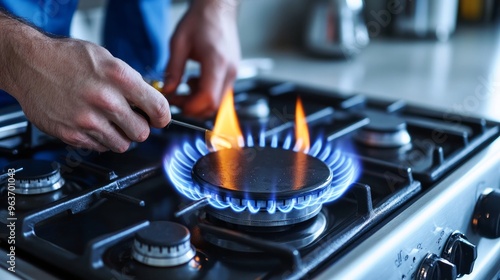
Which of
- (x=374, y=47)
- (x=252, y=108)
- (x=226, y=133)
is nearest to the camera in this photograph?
(x=226, y=133)

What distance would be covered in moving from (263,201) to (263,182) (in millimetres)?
36

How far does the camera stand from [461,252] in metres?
0.68

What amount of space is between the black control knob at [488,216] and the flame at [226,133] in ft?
0.93

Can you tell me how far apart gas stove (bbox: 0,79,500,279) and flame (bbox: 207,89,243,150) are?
20 mm

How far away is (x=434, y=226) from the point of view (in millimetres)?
654

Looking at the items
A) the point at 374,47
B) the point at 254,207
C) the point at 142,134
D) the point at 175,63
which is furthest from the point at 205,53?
the point at 374,47

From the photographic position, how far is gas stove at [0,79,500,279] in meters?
0.55

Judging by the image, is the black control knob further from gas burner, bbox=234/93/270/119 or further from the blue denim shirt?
the blue denim shirt

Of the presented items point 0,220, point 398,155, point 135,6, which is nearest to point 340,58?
point 135,6

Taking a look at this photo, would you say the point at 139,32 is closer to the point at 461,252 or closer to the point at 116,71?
the point at 116,71

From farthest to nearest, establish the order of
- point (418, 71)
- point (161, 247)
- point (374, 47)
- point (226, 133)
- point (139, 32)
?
1. point (374, 47)
2. point (418, 71)
3. point (139, 32)
4. point (226, 133)
5. point (161, 247)

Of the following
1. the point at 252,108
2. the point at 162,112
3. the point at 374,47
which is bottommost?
the point at 374,47

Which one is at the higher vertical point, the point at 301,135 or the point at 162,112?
the point at 162,112

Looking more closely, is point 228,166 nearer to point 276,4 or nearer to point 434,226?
point 434,226
